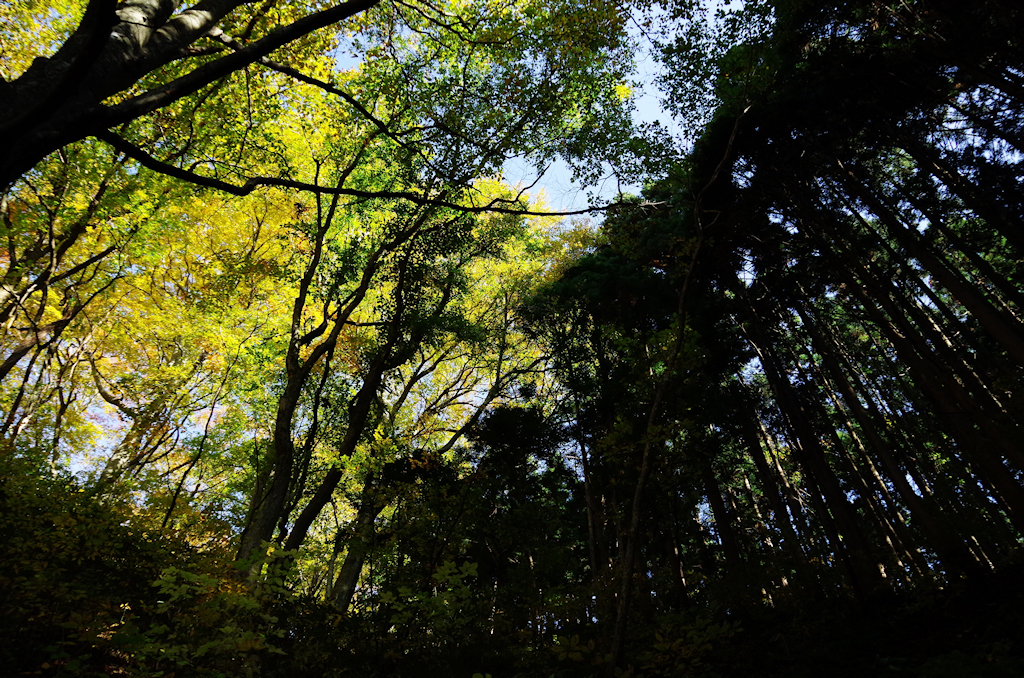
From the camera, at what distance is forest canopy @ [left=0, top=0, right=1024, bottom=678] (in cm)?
453

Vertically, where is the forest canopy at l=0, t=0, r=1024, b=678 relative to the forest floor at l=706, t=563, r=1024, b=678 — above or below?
above

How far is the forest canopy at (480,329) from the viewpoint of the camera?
4.53 meters

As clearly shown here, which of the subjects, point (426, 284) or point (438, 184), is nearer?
point (438, 184)

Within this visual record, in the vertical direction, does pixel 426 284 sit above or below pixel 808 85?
below

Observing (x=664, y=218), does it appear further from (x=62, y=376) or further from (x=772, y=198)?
(x=62, y=376)

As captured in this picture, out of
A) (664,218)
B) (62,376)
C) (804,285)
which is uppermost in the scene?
(664,218)

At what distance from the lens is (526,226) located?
38.5 ft

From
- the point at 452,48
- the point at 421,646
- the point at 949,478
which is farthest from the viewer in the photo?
the point at 949,478

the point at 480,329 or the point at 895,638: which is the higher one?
the point at 480,329

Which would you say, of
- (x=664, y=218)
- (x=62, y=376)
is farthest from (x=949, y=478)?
(x=62, y=376)

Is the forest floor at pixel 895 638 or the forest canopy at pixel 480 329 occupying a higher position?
the forest canopy at pixel 480 329

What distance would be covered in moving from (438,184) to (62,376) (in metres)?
9.02

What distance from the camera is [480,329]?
10086 mm

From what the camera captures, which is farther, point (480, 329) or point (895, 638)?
point (480, 329)
